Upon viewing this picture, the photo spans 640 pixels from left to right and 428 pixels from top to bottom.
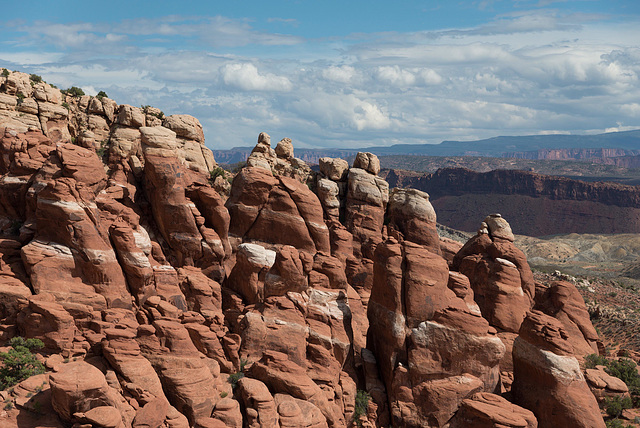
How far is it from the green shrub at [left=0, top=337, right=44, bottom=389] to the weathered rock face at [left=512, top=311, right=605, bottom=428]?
29114 millimetres

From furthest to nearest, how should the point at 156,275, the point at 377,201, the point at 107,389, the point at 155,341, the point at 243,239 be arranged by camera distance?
the point at 377,201
the point at 243,239
the point at 156,275
the point at 155,341
the point at 107,389

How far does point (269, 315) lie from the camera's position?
37906mm

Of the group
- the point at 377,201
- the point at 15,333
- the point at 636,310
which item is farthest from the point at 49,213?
the point at 636,310

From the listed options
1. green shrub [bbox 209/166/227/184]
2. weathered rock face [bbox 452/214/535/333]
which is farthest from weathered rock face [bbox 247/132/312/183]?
weathered rock face [bbox 452/214/535/333]

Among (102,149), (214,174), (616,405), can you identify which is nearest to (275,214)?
(214,174)

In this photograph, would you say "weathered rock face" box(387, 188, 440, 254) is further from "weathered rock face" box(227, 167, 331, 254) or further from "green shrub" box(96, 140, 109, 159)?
"green shrub" box(96, 140, 109, 159)

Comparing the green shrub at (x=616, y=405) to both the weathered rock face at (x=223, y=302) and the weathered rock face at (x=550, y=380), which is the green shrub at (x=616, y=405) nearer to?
the weathered rock face at (x=223, y=302)

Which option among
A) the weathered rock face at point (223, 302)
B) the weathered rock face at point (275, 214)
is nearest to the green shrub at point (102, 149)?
the weathered rock face at point (223, 302)

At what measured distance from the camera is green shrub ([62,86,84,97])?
2432 inches

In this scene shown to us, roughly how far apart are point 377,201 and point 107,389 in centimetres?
3747

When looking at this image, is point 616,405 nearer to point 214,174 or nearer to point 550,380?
point 550,380

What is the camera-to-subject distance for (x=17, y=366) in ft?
95.9

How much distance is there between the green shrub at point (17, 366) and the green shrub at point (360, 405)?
63.1 ft

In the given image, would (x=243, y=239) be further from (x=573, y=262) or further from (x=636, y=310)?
(x=573, y=262)
